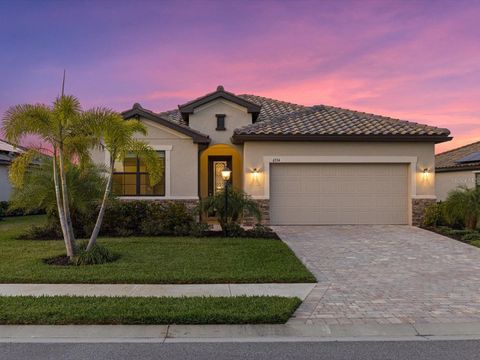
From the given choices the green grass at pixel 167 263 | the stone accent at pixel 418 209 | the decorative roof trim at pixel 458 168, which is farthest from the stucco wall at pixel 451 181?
the green grass at pixel 167 263

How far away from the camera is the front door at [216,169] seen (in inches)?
703

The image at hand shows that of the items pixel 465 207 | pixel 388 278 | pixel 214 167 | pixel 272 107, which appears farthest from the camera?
pixel 272 107

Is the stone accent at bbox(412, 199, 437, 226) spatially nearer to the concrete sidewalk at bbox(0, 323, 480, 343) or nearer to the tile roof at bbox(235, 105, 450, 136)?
the tile roof at bbox(235, 105, 450, 136)

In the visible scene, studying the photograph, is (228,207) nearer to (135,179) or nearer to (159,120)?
(135,179)

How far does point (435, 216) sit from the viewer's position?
14.7m

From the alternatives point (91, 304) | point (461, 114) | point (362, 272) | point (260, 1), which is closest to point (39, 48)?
point (260, 1)

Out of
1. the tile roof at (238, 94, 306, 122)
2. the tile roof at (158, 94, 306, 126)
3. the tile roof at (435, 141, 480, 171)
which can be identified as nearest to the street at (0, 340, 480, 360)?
the tile roof at (158, 94, 306, 126)

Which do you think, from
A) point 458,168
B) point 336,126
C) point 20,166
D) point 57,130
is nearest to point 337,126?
point 336,126

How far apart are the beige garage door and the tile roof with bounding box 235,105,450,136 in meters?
1.28

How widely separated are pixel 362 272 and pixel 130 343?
197 inches

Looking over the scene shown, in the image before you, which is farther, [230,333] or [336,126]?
[336,126]

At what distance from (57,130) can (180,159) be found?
23.1ft

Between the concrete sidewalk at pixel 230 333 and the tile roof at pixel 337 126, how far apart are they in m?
10.3

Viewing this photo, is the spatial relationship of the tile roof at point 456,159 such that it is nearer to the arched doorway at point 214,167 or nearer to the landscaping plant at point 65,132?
the arched doorway at point 214,167
